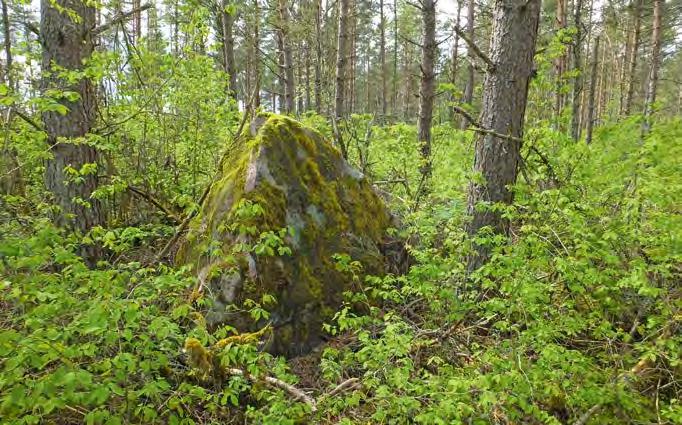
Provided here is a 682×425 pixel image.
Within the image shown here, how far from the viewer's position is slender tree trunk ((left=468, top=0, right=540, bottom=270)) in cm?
407

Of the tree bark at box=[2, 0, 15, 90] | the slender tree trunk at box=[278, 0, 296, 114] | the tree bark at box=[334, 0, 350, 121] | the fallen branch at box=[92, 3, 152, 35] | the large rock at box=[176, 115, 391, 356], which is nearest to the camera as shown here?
the large rock at box=[176, 115, 391, 356]

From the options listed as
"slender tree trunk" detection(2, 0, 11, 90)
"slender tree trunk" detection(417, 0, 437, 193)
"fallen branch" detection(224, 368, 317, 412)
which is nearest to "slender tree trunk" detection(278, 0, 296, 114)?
"slender tree trunk" detection(417, 0, 437, 193)

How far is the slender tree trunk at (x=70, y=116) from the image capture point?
4449mm

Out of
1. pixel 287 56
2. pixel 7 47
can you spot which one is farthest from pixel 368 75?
pixel 7 47

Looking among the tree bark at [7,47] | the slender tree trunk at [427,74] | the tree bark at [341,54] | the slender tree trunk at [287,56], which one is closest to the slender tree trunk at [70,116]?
the tree bark at [7,47]

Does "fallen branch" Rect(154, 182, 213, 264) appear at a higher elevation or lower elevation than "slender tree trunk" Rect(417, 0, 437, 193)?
lower

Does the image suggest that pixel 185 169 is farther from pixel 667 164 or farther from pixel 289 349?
pixel 667 164

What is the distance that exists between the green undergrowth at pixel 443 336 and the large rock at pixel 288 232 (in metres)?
0.29

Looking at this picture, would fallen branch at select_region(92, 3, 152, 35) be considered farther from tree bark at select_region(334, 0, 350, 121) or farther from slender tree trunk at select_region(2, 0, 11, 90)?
tree bark at select_region(334, 0, 350, 121)

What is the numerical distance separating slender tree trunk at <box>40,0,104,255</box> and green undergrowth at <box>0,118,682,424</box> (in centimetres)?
72

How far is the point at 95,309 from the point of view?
7.35ft

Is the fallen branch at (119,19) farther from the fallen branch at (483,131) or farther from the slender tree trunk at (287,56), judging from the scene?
the slender tree trunk at (287,56)

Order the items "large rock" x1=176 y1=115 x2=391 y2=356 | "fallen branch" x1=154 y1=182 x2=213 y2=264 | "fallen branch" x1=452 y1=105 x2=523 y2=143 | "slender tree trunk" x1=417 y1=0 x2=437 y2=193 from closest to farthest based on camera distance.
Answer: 1. "large rock" x1=176 y1=115 x2=391 y2=356
2. "fallen branch" x1=452 y1=105 x2=523 y2=143
3. "fallen branch" x1=154 y1=182 x2=213 y2=264
4. "slender tree trunk" x1=417 y1=0 x2=437 y2=193

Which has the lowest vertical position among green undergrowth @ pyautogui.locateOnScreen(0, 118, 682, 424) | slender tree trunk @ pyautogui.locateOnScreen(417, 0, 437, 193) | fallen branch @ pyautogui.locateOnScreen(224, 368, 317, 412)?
fallen branch @ pyautogui.locateOnScreen(224, 368, 317, 412)
